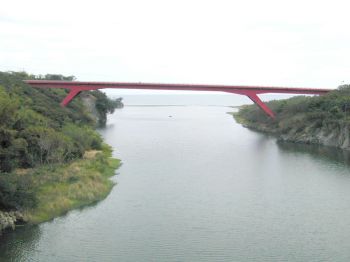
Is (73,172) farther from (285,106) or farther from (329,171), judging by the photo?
(285,106)

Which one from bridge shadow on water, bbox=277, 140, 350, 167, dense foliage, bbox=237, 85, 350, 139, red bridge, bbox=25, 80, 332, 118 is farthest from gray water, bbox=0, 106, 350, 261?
Result: red bridge, bbox=25, 80, 332, 118

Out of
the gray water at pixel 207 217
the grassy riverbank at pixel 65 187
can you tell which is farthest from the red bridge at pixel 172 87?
the grassy riverbank at pixel 65 187

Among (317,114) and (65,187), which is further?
(317,114)

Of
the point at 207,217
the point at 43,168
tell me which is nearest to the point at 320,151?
the point at 207,217

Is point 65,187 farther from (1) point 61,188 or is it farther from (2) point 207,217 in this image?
(2) point 207,217

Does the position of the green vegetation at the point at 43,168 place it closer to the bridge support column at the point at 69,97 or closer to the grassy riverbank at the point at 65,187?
the grassy riverbank at the point at 65,187

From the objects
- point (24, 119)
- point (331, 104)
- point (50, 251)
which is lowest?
point (50, 251)

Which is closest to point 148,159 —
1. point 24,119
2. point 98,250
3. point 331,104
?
point 24,119
